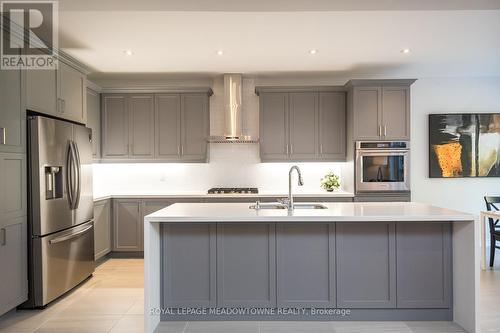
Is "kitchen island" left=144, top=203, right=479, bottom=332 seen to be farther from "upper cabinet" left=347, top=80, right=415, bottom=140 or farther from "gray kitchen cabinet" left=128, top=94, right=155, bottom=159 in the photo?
"gray kitchen cabinet" left=128, top=94, right=155, bottom=159

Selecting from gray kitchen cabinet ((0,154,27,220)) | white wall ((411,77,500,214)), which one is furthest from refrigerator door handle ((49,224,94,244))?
white wall ((411,77,500,214))

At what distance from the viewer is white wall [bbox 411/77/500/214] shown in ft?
17.0

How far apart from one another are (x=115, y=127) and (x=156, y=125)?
0.61 meters

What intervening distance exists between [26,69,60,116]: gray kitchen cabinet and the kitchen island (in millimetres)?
1602

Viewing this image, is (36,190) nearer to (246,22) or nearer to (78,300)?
(78,300)

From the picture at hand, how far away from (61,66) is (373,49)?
349cm

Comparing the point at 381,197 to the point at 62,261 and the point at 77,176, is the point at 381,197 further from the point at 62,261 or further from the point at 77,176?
the point at 62,261

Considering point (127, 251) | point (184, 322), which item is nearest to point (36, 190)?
point (184, 322)

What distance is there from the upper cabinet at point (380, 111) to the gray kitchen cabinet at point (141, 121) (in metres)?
2.93

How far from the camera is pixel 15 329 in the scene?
275 centimetres

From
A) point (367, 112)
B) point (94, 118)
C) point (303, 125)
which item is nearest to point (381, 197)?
point (367, 112)

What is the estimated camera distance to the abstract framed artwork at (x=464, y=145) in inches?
202

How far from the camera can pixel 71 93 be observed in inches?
146

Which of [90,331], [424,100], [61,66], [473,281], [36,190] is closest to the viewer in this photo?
[473,281]
